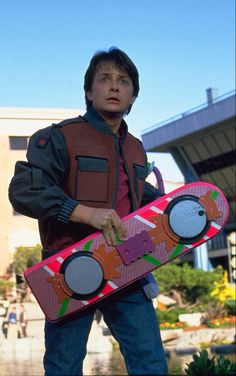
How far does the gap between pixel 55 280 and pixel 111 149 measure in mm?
489

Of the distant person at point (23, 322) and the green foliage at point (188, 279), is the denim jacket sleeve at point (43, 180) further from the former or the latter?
the green foliage at point (188, 279)

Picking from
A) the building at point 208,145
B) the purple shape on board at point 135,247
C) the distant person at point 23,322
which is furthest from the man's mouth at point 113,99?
the building at point 208,145

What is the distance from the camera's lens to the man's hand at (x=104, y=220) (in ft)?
7.43

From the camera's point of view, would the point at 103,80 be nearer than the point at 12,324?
Yes

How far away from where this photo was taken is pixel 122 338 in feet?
7.93

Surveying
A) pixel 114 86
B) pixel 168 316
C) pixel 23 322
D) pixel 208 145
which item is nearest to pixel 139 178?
pixel 114 86

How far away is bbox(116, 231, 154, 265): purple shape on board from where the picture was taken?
2332mm

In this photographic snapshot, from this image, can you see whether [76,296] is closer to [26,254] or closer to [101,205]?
[101,205]

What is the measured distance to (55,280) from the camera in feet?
7.58

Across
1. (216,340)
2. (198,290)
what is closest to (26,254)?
(198,290)

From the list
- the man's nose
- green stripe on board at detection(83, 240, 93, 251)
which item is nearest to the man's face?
the man's nose

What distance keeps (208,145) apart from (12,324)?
27.4 metres

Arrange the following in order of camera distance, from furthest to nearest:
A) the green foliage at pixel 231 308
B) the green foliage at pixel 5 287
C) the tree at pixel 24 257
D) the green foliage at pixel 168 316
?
the tree at pixel 24 257, the green foliage at pixel 231 308, the green foliage at pixel 168 316, the green foliage at pixel 5 287

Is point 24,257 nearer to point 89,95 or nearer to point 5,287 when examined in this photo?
point 5,287
